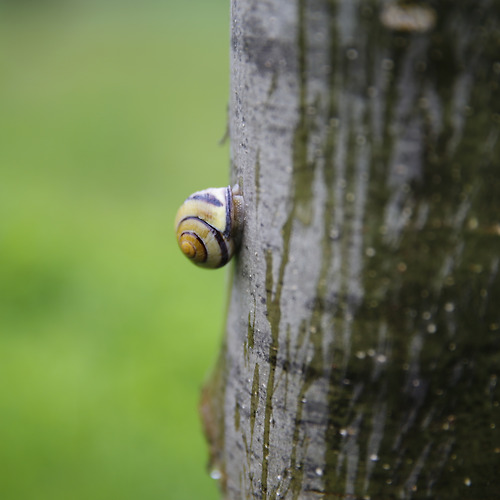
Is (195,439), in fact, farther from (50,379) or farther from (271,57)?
(271,57)

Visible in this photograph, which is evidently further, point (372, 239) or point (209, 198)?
point (209, 198)

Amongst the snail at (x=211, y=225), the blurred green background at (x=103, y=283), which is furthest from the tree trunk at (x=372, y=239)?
the blurred green background at (x=103, y=283)

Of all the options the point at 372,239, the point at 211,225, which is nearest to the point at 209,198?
the point at 211,225

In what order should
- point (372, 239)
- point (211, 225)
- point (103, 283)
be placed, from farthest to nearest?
point (103, 283), point (211, 225), point (372, 239)

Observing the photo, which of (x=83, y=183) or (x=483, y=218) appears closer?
(x=483, y=218)

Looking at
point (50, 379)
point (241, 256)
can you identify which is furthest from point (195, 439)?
point (241, 256)

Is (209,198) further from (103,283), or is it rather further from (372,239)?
(103,283)

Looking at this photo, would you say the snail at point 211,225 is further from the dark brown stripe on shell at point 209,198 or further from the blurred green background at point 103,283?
the blurred green background at point 103,283
